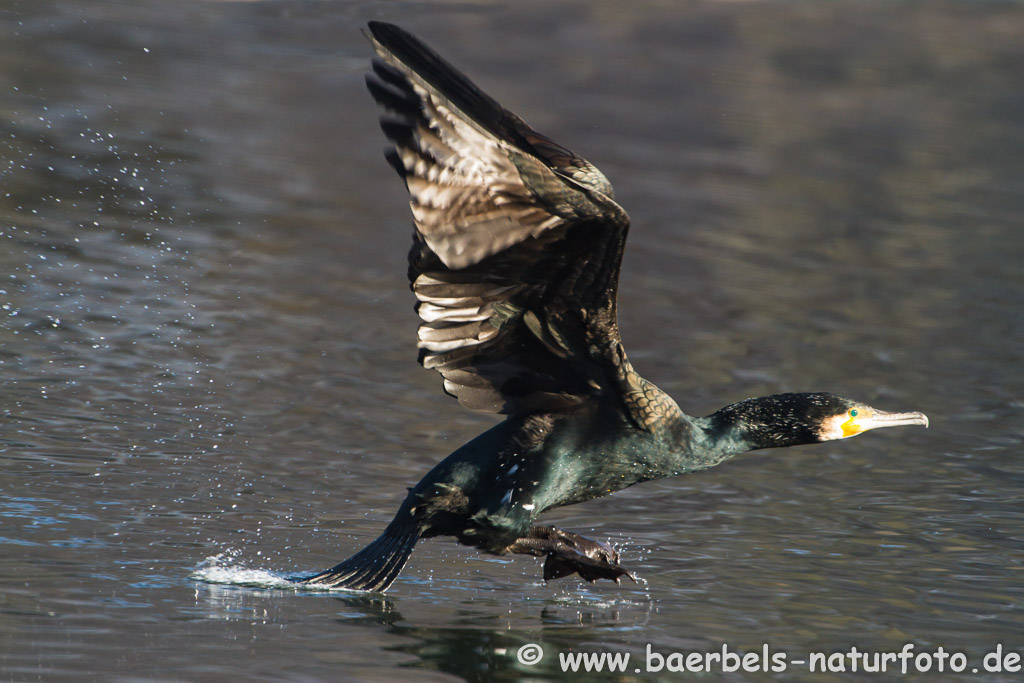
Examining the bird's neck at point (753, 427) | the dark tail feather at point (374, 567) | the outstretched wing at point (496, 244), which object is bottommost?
the dark tail feather at point (374, 567)

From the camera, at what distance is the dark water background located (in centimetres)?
461

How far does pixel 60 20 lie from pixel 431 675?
10.0 meters

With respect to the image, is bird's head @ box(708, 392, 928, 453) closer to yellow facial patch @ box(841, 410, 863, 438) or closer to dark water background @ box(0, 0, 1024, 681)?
yellow facial patch @ box(841, 410, 863, 438)

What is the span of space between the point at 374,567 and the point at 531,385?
0.85 meters

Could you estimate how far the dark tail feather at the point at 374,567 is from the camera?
473 centimetres

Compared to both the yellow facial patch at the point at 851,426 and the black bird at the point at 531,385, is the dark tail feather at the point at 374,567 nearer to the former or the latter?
the black bird at the point at 531,385

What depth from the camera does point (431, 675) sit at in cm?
406

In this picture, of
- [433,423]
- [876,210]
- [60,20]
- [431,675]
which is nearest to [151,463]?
[433,423]

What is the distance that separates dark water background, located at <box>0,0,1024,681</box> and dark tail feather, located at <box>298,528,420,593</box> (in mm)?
76

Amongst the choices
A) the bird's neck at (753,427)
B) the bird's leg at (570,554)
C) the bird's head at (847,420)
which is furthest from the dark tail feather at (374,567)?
the bird's head at (847,420)

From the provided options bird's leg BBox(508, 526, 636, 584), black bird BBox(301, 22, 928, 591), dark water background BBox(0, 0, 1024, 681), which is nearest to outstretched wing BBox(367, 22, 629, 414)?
black bird BBox(301, 22, 928, 591)

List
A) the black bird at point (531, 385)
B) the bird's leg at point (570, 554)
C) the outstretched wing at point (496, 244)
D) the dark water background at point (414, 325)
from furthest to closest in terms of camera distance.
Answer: the bird's leg at point (570, 554) → the dark water background at point (414, 325) → the black bird at point (531, 385) → the outstretched wing at point (496, 244)

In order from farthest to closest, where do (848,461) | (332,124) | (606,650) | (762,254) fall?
(332,124)
(762,254)
(848,461)
(606,650)

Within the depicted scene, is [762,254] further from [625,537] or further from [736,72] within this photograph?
[625,537]
